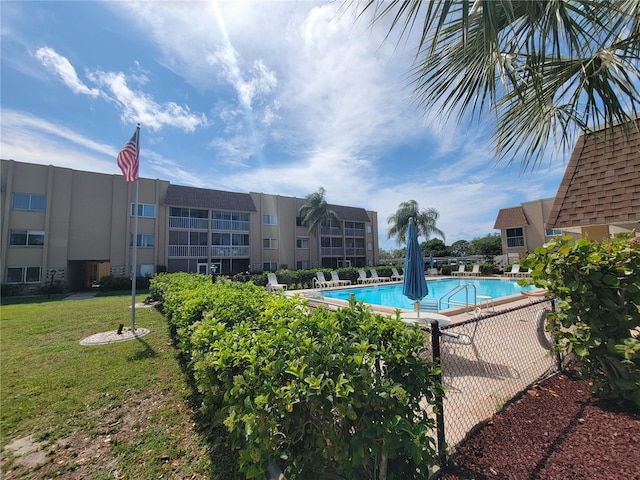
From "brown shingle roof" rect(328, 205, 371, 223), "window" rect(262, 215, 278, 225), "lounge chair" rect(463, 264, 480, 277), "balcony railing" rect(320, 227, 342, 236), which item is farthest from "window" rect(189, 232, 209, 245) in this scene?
"lounge chair" rect(463, 264, 480, 277)

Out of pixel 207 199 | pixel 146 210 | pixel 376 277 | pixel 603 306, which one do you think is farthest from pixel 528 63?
pixel 207 199

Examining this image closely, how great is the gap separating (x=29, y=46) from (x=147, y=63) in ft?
7.97

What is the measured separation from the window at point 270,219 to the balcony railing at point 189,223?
644 centimetres

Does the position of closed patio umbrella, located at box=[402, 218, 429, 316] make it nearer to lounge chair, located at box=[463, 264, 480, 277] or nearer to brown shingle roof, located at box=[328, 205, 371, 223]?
lounge chair, located at box=[463, 264, 480, 277]

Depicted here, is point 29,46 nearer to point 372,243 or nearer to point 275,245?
point 275,245

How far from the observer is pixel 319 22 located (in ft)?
8.95

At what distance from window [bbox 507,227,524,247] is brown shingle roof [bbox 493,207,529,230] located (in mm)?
749

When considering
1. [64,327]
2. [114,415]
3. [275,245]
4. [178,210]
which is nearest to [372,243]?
[275,245]

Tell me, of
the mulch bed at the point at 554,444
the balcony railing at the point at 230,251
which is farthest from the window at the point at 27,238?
the mulch bed at the point at 554,444

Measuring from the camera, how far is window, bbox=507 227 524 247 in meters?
31.5

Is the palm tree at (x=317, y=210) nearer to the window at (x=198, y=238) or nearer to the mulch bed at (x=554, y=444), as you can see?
the window at (x=198, y=238)

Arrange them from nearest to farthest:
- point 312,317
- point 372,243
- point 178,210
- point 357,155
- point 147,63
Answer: point 312,317, point 147,63, point 357,155, point 178,210, point 372,243

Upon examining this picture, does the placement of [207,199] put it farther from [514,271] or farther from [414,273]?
[514,271]

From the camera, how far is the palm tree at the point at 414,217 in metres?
39.3
